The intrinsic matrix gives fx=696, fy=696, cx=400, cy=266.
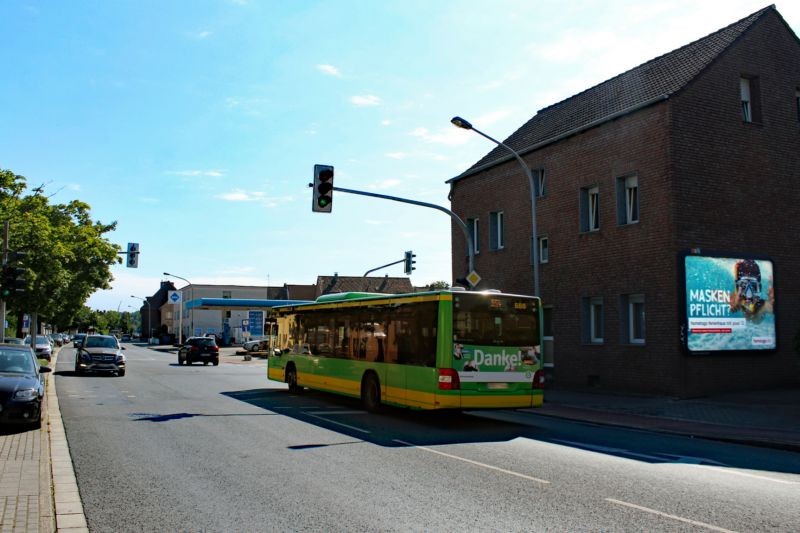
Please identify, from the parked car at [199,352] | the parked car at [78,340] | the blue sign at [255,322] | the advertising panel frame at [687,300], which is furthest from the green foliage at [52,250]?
the advertising panel frame at [687,300]

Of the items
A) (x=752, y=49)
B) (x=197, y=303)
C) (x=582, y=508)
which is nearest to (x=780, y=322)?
(x=752, y=49)

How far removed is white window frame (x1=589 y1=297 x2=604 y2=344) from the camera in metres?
22.5

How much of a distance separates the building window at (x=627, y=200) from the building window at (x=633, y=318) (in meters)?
2.42

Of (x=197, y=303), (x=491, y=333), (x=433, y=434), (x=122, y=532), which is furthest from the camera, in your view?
(x=197, y=303)

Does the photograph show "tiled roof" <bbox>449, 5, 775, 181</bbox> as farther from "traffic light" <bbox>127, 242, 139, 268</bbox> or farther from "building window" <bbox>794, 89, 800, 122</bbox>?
"traffic light" <bbox>127, 242, 139, 268</bbox>

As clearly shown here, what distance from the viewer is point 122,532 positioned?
6.09 m

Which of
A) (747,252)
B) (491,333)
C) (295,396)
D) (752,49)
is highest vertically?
(752,49)

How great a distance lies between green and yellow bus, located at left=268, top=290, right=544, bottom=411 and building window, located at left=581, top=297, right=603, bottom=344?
8.43m

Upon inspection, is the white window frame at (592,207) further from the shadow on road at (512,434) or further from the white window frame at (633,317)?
the shadow on road at (512,434)

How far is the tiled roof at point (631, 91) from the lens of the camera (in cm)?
2119

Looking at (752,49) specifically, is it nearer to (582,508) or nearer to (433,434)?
(433,434)

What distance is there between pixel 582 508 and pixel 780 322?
1707 centimetres

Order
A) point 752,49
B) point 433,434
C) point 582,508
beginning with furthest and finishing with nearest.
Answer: point 752,49, point 433,434, point 582,508

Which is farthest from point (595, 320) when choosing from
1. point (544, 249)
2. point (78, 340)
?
point (78, 340)
